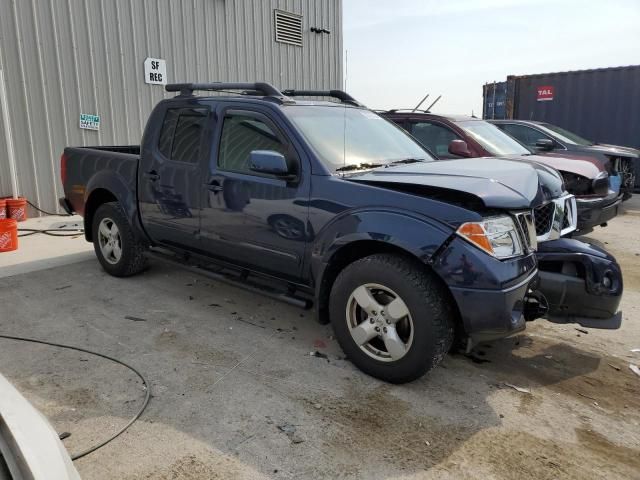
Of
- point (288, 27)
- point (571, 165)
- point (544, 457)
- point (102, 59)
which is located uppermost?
point (288, 27)

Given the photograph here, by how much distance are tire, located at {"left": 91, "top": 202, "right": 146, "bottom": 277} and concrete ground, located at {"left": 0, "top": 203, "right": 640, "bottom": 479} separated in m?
0.62

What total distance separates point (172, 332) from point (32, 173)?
235 inches

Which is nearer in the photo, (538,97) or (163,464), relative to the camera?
(163,464)

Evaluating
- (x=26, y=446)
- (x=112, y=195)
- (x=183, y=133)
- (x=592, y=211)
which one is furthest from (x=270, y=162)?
(x=592, y=211)

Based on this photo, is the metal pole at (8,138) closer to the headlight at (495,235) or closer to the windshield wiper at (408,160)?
the windshield wiper at (408,160)

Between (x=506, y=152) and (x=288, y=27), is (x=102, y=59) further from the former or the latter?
(x=506, y=152)

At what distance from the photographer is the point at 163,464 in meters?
2.50

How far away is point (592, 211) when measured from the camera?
6180 mm

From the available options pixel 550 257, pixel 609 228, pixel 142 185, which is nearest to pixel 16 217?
pixel 142 185

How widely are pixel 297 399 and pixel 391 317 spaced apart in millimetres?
755

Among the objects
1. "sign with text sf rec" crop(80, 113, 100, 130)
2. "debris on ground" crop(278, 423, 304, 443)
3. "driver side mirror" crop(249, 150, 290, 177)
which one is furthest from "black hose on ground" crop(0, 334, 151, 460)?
"sign with text sf rec" crop(80, 113, 100, 130)

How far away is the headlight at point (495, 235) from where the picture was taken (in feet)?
9.41

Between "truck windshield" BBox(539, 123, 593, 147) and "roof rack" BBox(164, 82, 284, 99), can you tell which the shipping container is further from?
"roof rack" BBox(164, 82, 284, 99)

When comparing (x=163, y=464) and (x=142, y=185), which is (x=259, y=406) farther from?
(x=142, y=185)
